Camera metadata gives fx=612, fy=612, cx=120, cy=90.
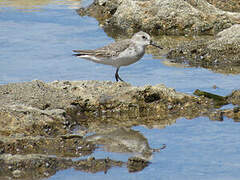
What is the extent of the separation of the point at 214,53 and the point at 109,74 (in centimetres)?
211

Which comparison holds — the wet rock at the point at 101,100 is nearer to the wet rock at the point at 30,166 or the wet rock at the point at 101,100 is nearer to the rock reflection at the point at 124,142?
A: the rock reflection at the point at 124,142

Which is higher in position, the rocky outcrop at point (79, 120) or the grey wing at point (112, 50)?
the grey wing at point (112, 50)

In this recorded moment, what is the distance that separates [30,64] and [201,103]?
3921 mm

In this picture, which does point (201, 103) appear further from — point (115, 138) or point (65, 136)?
point (65, 136)

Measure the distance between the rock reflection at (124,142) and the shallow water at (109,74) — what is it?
12 centimetres

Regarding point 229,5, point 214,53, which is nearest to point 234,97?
point 214,53

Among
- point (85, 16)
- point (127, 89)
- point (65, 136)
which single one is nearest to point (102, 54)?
point (127, 89)

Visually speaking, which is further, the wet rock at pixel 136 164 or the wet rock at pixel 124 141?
the wet rock at pixel 124 141

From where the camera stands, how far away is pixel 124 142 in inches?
278

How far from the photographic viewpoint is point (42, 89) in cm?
837

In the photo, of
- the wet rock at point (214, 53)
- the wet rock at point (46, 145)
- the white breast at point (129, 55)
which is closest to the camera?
the wet rock at point (46, 145)

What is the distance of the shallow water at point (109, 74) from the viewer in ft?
20.3

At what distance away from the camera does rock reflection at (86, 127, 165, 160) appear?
6.68 m

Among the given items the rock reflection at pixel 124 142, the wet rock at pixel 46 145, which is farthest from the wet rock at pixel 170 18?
the wet rock at pixel 46 145
